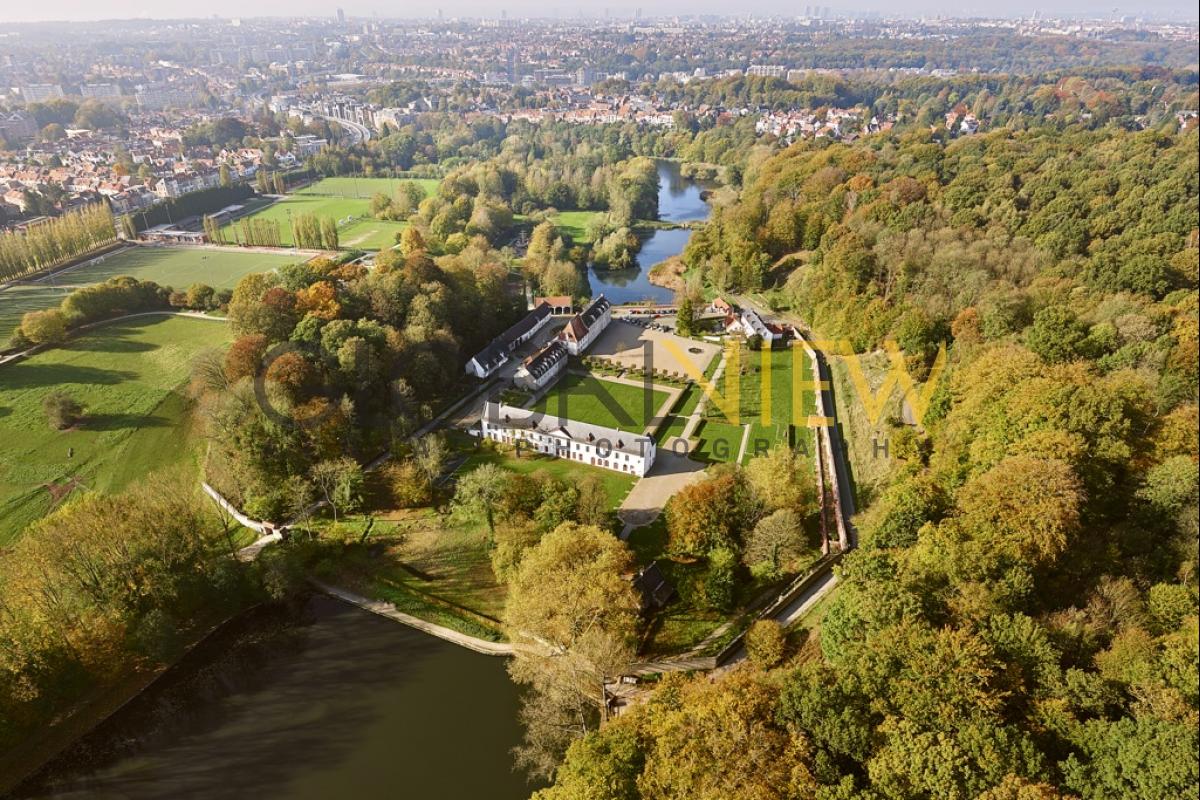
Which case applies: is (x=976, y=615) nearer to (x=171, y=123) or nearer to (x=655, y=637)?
(x=655, y=637)

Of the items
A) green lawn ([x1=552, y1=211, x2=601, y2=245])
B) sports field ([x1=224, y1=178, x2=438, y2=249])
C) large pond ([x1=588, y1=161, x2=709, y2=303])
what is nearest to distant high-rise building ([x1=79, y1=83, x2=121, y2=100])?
sports field ([x1=224, y1=178, x2=438, y2=249])

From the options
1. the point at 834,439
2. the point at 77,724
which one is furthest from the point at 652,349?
the point at 77,724

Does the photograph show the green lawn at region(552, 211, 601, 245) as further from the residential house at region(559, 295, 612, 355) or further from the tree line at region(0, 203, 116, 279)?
the tree line at region(0, 203, 116, 279)

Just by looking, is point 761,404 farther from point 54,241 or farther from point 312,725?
point 54,241

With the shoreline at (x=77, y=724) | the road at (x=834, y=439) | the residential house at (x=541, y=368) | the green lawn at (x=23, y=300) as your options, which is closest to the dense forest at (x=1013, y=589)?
the road at (x=834, y=439)

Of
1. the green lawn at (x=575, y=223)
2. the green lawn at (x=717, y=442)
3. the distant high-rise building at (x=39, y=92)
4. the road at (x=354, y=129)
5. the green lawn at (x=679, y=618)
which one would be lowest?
the green lawn at (x=679, y=618)

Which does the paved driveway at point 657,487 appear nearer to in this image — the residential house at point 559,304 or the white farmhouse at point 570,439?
the white farmhouse at point 570,439
